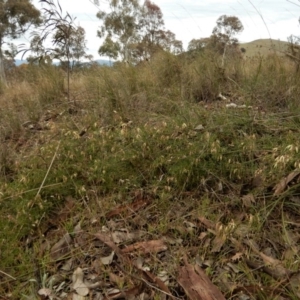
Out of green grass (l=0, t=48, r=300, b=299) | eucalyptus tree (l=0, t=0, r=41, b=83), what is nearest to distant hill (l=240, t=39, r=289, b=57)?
green grass (l=0, t=48, r=300, b=299)

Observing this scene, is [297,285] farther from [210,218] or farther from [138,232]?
[138,232]

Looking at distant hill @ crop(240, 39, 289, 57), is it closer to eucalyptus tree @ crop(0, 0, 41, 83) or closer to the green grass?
the green grass

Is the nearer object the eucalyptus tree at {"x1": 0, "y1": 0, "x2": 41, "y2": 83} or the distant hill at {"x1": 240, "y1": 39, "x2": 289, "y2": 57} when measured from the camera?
the distant hill at {"x1": 240, "y1": 39, "x2": 289, "y2": 57}

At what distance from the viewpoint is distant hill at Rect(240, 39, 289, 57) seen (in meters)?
3.81

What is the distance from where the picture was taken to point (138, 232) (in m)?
1.95

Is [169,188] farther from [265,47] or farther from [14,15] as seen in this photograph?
[14,15]

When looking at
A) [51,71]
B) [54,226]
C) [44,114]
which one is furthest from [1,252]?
[51,71]

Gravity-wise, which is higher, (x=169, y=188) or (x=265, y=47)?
(x=265, y=47)

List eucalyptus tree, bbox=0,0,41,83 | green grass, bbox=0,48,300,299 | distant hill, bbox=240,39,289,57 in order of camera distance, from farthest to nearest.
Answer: eucalyptus tree, bbox=0,0,41,83, distant hill, bbox=240,39,289,57, green grass, bbox=0,48,300,299

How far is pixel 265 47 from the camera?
13.3ft

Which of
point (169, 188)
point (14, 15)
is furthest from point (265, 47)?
point (14, 15)

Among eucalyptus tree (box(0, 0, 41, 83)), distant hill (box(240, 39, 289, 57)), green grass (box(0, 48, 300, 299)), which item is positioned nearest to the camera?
green grass (box(0, 48, 300, 299))

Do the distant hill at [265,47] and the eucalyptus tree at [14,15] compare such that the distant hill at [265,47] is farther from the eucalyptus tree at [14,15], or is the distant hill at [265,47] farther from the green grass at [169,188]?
the eucalyptus tree at [14,15]

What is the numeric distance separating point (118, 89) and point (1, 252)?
220cm
